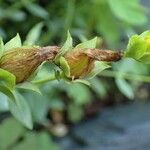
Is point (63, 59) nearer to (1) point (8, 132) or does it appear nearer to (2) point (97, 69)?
(2) point (97, 69)

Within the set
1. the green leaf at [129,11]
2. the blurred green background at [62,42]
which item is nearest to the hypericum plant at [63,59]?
the blurred green background at [62,42]

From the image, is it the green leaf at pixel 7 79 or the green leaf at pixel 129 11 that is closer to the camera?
the green leaf at pixel 7 79

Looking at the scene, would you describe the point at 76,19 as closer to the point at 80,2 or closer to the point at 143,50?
the point at 80,2

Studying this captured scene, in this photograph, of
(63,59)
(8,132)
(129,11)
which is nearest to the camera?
(63,59)

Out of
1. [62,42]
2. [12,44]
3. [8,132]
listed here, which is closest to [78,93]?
[62,42]

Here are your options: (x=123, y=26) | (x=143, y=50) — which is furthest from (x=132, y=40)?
(x=123, y=26)

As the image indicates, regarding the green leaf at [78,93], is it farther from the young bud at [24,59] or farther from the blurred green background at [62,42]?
the young bud at [24,59]

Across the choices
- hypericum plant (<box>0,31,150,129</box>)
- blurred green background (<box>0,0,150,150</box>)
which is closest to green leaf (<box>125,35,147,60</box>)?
hypericum plant (<box>0,31,150,129</box>)
